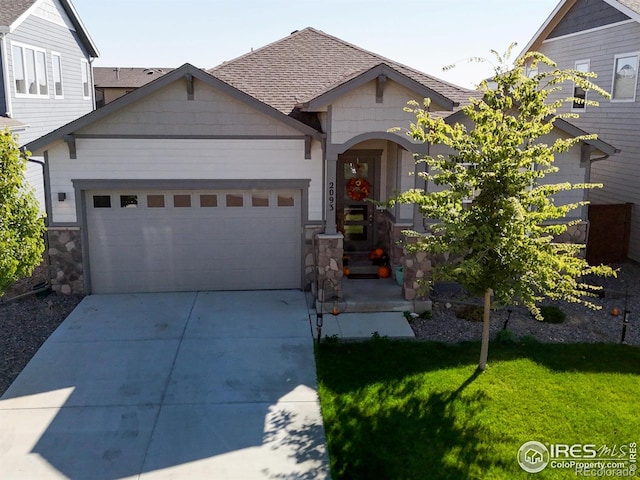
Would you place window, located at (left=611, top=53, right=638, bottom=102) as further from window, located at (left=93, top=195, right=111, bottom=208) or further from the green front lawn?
window, located at (left=93, top=195, right=111, bottom=208)

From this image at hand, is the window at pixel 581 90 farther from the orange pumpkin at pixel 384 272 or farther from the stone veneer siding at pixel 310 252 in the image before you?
the stone veneer siding at pixel 310 252

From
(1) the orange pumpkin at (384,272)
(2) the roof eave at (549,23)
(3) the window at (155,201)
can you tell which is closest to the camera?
(3) the window at (155,201)

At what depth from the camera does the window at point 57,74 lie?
21078 millimetres

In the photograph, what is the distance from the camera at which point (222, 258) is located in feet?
40.8

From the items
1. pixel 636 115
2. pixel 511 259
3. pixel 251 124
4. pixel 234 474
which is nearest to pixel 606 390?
pixel 511 259

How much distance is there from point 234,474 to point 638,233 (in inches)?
507

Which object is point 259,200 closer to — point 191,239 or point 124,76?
point 191,239

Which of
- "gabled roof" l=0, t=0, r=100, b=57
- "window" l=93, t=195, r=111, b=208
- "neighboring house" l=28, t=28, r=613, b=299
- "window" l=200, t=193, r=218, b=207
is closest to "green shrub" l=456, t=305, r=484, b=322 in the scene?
"neighboring house" l=28, t=28, r=613, b=299

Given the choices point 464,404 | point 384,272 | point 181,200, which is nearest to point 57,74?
point 181,200

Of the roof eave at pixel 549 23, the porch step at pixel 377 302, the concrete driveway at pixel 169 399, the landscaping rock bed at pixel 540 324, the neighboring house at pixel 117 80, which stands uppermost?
the neighboring house at pixel 117 80

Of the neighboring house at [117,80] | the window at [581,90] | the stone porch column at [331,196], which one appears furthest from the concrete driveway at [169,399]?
the neighboring house at [117,80]

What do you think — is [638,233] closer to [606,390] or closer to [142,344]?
[606,390]

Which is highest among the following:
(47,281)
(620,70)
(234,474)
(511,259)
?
(620,70)

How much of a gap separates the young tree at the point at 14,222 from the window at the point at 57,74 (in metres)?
14.1
